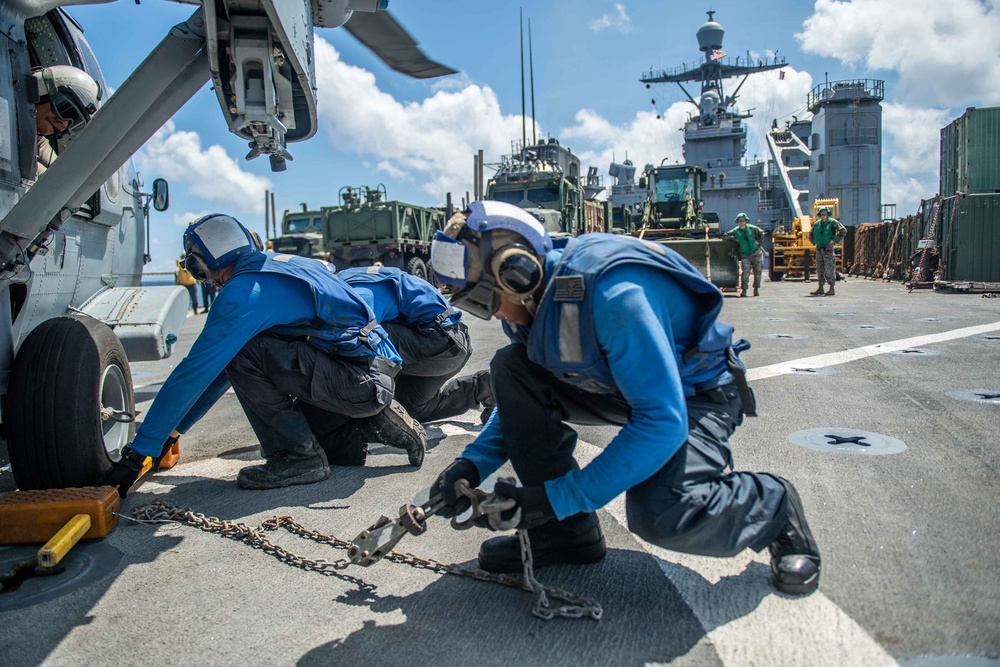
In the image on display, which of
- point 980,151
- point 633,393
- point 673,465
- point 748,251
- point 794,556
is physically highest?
point 980,151

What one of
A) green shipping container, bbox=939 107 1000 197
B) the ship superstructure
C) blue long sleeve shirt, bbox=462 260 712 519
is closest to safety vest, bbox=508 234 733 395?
blue long sleeve shirt, bbox=462 260 712 519

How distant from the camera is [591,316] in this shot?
6.23ft

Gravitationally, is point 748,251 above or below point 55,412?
above

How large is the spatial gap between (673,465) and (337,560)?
1.24 m

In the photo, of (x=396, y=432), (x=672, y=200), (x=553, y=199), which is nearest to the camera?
(x=396, y=432)

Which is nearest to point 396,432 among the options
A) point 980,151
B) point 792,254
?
point 980,151

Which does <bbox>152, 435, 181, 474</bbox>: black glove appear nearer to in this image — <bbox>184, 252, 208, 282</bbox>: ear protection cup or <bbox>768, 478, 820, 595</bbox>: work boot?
<bbox>184, 252, 208, 282</bbox>: ear protection cup

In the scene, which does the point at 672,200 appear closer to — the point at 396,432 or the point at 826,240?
the point at 826,240

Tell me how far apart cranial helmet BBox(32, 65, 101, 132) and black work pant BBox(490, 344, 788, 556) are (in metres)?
2.51

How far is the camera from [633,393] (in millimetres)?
1820

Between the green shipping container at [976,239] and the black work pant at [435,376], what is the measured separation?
14.1 metres

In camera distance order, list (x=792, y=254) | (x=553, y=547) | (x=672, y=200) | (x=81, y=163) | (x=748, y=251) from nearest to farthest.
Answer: (x=553, y=547) < (x=81, y=163) < (x=748, y=251) < (x=672, y=200) < (x=792, y=254)

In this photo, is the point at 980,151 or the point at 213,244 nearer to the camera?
the point at 213,244

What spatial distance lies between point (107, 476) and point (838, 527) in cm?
289
